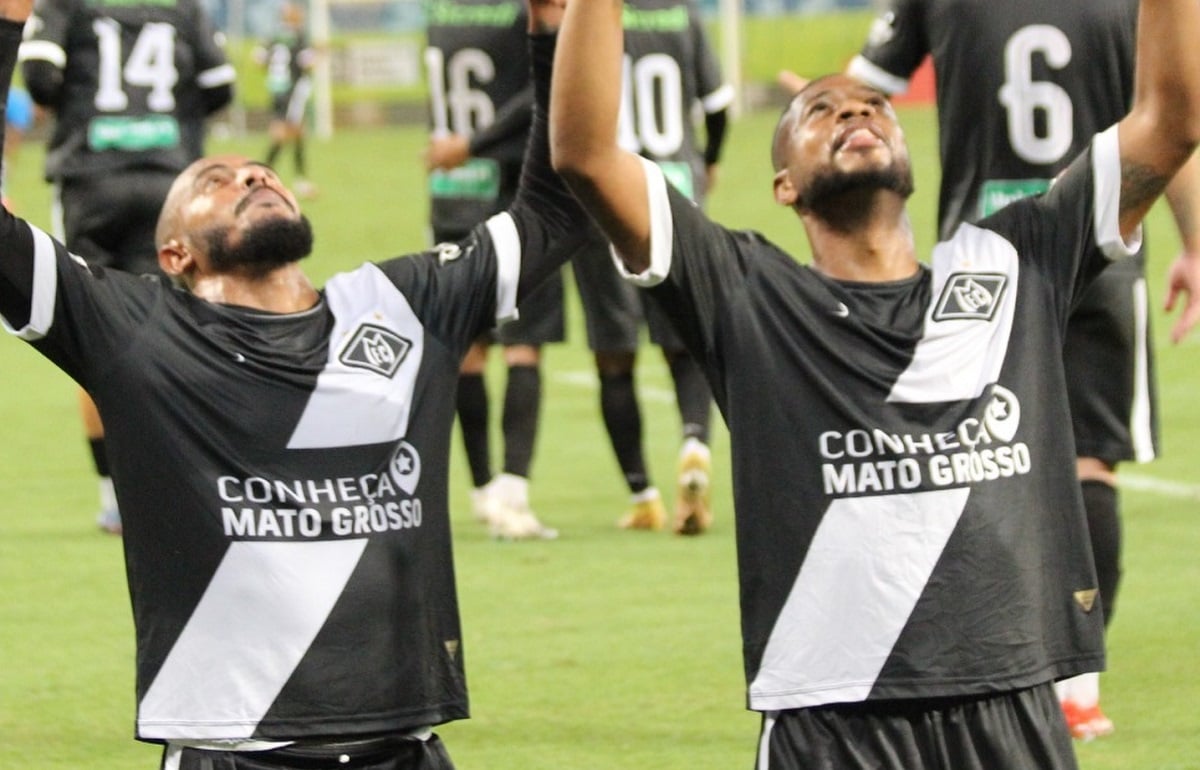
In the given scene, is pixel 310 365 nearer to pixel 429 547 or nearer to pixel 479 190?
pixel 429 547

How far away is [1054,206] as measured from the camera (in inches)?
144

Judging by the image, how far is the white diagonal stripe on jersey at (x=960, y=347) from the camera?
3477 millimetres

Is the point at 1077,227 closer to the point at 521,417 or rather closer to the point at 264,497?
the point at 264,497

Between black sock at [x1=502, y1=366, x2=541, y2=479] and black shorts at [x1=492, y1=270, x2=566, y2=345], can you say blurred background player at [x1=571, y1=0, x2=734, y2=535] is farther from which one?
black sock at [x1=502, y1=366, x2=541, y2=479]

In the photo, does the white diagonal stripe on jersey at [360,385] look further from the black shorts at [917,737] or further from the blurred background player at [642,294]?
the blurred background player at [642,294]

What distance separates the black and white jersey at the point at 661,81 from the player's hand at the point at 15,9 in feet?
16.5

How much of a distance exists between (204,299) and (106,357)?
222 millimetres

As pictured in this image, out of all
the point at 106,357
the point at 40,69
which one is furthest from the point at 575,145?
the point at 40,69

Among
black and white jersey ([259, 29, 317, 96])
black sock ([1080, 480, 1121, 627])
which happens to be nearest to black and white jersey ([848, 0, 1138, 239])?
black sock ([1080, 480, 1121, 627])

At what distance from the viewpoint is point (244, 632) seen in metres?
3.68

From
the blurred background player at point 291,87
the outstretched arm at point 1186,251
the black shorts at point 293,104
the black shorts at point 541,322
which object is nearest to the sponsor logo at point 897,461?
the outstretched arm at point 1186,251

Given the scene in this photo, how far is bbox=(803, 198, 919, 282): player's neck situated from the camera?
355 cm

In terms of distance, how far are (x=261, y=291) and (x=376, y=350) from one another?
237mm

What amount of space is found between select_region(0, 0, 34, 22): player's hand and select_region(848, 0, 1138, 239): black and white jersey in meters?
2.65
